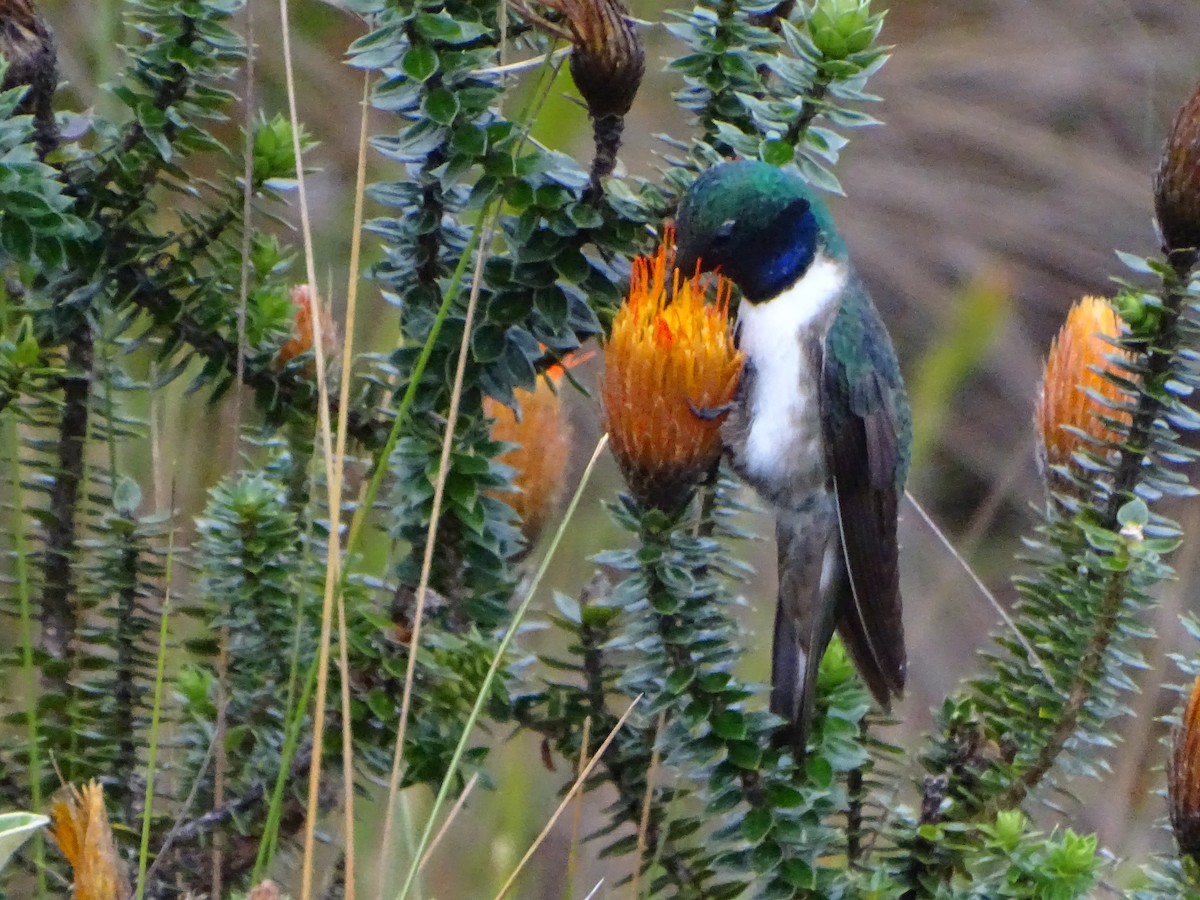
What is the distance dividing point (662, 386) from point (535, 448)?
45cm

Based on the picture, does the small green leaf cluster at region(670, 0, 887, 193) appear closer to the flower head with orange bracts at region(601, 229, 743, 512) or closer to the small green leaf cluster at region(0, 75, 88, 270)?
the flower head with orange bracts at region(601, 229, 743, 512)

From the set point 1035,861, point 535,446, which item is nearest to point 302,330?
point 535,446

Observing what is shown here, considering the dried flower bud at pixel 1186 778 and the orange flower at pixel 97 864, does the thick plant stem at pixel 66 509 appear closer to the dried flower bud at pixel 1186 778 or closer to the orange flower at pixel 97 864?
the orange flower at pixel 97 864

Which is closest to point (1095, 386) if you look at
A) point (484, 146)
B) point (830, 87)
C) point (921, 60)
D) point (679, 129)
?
point (830, 87)

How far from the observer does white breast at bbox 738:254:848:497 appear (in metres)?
2.15

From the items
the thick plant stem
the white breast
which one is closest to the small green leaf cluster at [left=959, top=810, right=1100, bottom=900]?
the white breast

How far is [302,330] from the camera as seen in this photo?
1.82m

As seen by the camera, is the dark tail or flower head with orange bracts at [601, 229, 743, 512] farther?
the dark tail

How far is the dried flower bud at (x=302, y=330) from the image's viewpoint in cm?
180

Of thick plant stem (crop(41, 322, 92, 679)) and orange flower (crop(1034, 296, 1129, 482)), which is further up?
orange flower (crop(1034, 296, 1129, 482))

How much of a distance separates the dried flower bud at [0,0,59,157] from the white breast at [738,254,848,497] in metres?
1.02

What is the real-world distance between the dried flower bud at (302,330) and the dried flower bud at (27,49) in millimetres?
372

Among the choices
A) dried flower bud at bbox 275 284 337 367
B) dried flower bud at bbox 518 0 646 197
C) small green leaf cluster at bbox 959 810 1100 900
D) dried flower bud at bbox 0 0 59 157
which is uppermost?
dried flower bud at bbox 518 0 646 197

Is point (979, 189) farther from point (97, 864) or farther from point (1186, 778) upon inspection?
point (97, 864)
